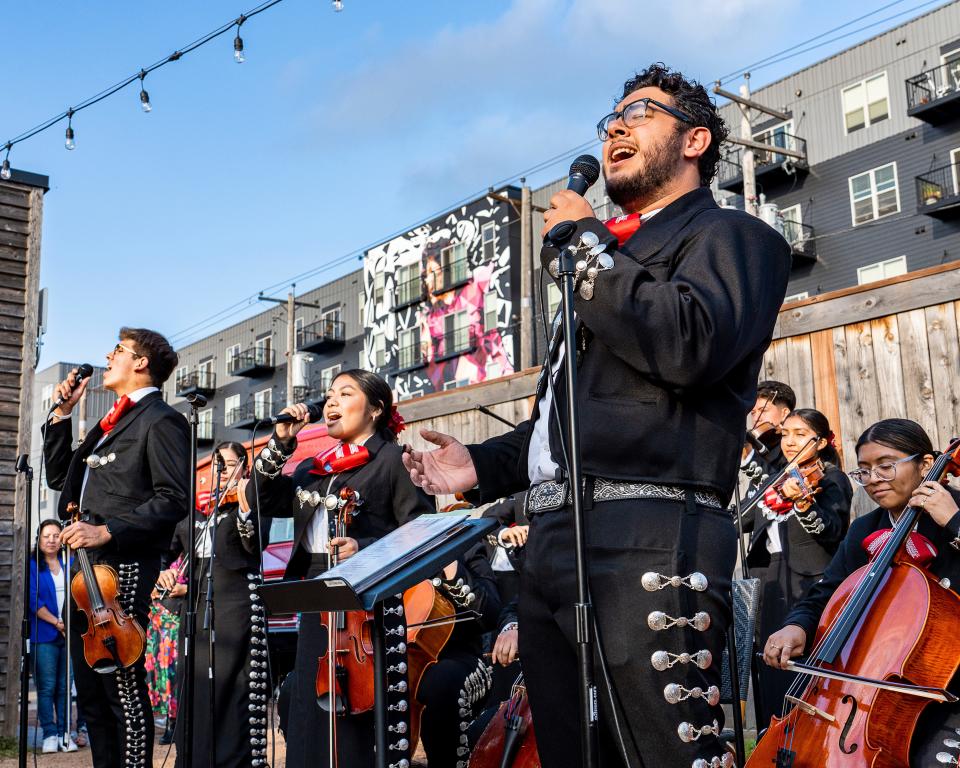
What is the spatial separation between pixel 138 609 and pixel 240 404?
36.4m

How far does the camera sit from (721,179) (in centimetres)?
2561

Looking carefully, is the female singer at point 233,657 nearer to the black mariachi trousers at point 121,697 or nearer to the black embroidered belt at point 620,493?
the black mariachi trousers at point 121,697

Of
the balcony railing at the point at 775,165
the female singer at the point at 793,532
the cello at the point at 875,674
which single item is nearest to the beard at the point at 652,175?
the cello at the point at 875,674

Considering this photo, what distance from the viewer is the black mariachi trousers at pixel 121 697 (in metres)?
4.62

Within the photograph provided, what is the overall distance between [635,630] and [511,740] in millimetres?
2078

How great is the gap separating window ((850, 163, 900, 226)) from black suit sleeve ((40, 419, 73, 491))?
21.5 metres

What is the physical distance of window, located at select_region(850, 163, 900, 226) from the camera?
74.9 feet

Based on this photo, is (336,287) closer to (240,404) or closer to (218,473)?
(240,404)

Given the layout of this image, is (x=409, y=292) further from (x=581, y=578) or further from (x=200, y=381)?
(x=581, y=578)

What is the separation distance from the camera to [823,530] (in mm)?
4961

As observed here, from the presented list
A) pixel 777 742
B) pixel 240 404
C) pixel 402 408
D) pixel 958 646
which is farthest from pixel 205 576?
pixel 240 404

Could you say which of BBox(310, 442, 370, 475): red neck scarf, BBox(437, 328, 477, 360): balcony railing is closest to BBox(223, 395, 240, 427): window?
BBox(437, 328, 477, 360): balcony railing

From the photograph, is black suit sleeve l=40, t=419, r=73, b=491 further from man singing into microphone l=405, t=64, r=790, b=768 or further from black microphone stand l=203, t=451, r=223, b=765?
man singing into microphone l=405, t=64, r=790, b=768

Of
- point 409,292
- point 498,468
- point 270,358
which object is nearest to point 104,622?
point 498,468
